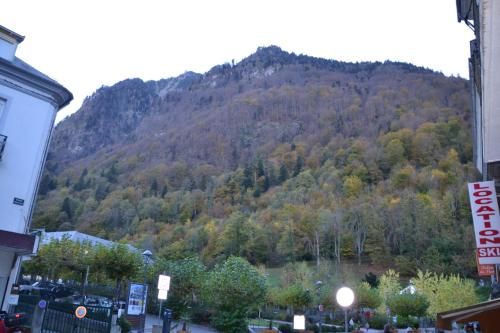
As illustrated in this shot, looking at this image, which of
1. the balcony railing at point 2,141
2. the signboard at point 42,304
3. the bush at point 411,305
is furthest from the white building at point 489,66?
the bush at point 411,305

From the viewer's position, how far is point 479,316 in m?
7.51

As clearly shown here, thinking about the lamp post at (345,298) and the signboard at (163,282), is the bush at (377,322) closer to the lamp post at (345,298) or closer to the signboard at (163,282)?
the signboard at (163,282)

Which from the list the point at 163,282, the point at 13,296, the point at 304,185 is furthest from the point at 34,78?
the point at 304,185

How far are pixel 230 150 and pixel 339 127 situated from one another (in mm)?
44447

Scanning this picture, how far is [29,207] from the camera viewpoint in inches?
577

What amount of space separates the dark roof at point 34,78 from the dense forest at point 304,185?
5972cm

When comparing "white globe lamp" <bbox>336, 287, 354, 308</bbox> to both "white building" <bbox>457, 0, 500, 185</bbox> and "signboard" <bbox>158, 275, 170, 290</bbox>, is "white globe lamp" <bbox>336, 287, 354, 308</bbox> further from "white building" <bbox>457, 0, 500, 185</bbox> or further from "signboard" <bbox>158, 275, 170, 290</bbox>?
"signboard" <bbox>158, 275, 170, 290</bbox>

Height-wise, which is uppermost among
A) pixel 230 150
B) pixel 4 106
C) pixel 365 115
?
pixel 365 115

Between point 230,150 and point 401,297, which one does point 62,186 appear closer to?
point 230,150

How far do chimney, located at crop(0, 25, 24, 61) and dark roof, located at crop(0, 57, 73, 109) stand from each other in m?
0.29

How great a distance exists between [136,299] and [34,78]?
1002 cm

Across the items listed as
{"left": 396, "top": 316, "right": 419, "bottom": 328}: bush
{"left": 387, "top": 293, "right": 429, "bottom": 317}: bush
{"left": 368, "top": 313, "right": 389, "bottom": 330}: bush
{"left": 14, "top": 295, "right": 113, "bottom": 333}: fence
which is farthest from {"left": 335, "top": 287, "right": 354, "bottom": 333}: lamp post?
{"left": 396, "top": 316, "right": 419, "bottom": 328}: bush

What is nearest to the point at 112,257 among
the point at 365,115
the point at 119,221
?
the point at 119,221

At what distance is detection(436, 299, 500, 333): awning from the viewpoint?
23.1ft
